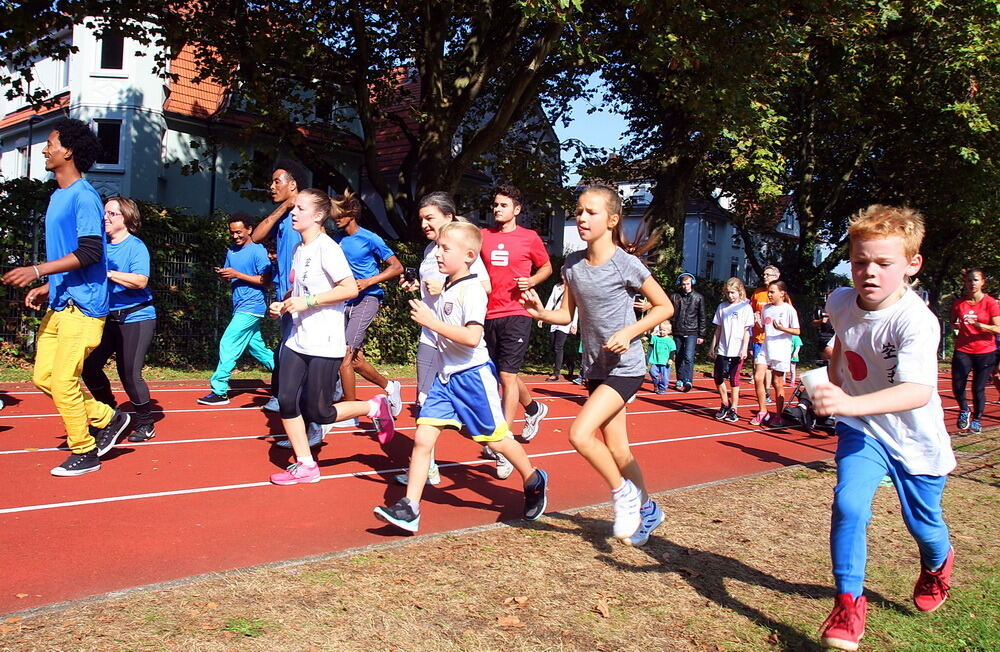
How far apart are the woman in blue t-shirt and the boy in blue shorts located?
3.15 m

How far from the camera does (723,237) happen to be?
62094 mm

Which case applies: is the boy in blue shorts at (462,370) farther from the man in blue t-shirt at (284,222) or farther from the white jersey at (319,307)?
the man in blue t-shirt at (284,222)

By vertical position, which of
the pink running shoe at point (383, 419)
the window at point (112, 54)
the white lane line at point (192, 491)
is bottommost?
the white lane line at point (192, 491)

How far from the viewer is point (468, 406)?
4.97m

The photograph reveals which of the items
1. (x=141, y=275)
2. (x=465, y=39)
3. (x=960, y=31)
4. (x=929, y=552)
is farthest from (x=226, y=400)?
(x=960, y=31)

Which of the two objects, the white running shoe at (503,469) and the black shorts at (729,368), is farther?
the black shorts at (729,368)

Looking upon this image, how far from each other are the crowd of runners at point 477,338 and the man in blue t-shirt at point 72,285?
13 mm

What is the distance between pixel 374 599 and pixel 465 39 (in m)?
17.5

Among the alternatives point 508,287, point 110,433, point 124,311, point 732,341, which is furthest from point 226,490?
point 732,341

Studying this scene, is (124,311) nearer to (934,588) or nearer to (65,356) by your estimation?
(65,356)

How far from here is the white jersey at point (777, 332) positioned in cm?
1038

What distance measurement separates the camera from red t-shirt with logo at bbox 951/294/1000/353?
10.1m

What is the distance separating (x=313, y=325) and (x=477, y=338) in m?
1.52

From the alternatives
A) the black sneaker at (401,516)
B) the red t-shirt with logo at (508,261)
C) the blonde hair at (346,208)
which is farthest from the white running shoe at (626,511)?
the blonde hair at (346,208)
